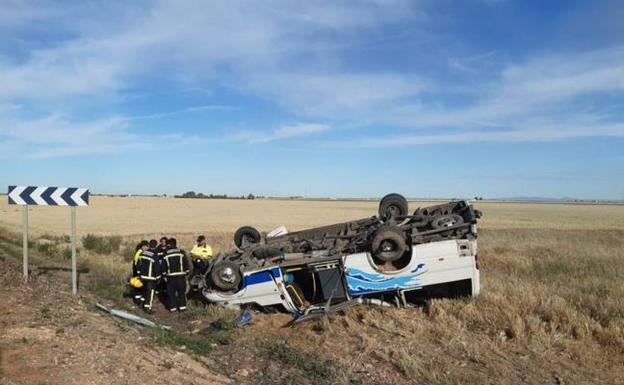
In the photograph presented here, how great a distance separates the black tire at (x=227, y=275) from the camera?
8453 millimetres

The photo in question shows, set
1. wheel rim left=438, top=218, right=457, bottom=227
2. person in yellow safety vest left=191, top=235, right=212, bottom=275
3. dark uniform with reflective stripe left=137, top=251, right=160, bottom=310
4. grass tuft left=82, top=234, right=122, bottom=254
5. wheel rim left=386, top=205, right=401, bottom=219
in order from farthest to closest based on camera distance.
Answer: grass tuft left=82, top=234, right=122, bottom=254
person in yellow safety vest left=191, top=235, right=212, bottom=275
wheel rim left=386, top=205, right=401, bottom=219
dark uniform with reflective stripe left=137, top=251, right=160, bottom=310
wheel rim left=438, top=218, right=457, bottom=227

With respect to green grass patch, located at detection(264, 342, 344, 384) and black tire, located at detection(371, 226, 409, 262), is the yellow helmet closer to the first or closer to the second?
green grass patch, located at detection(264, 342, 344, 384)

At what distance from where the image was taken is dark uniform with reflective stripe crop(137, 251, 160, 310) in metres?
9.77

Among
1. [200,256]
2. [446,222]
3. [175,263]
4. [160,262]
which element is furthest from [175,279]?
[446,222]

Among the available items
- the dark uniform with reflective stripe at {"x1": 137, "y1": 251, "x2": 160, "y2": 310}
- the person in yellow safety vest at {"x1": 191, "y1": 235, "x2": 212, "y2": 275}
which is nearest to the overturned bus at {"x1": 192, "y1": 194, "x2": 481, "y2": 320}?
the dark uniform with reflective stripe at {"x1": 137, "y1": 251, "x2": 160, "y2": 310}

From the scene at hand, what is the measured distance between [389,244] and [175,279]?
4.02 meters

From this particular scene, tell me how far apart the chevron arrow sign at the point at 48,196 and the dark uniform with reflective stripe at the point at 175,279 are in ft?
6.46

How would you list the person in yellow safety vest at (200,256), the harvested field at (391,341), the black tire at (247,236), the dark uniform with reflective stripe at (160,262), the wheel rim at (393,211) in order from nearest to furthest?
the harvested field at (391,341)
the wheel rim at (393,211)
the dark uniform with reflective stripe at (160,262)
the black tire at (247,236)
the person in yellow safety vest at (200,256)

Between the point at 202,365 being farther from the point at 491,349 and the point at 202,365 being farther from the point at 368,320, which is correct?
the point at 491,349

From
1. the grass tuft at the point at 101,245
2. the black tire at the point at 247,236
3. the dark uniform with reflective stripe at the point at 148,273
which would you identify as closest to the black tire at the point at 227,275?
the dark uniform with reflective stripe at the point at 148,273

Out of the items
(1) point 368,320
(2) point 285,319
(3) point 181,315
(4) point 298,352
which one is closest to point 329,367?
(4) point 298,352

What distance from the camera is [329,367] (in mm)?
5934

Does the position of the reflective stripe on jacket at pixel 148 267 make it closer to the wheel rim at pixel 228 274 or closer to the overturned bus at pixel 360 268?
the overturned bus at pixel 360 268

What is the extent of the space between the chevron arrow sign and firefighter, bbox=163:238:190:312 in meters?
1.96
